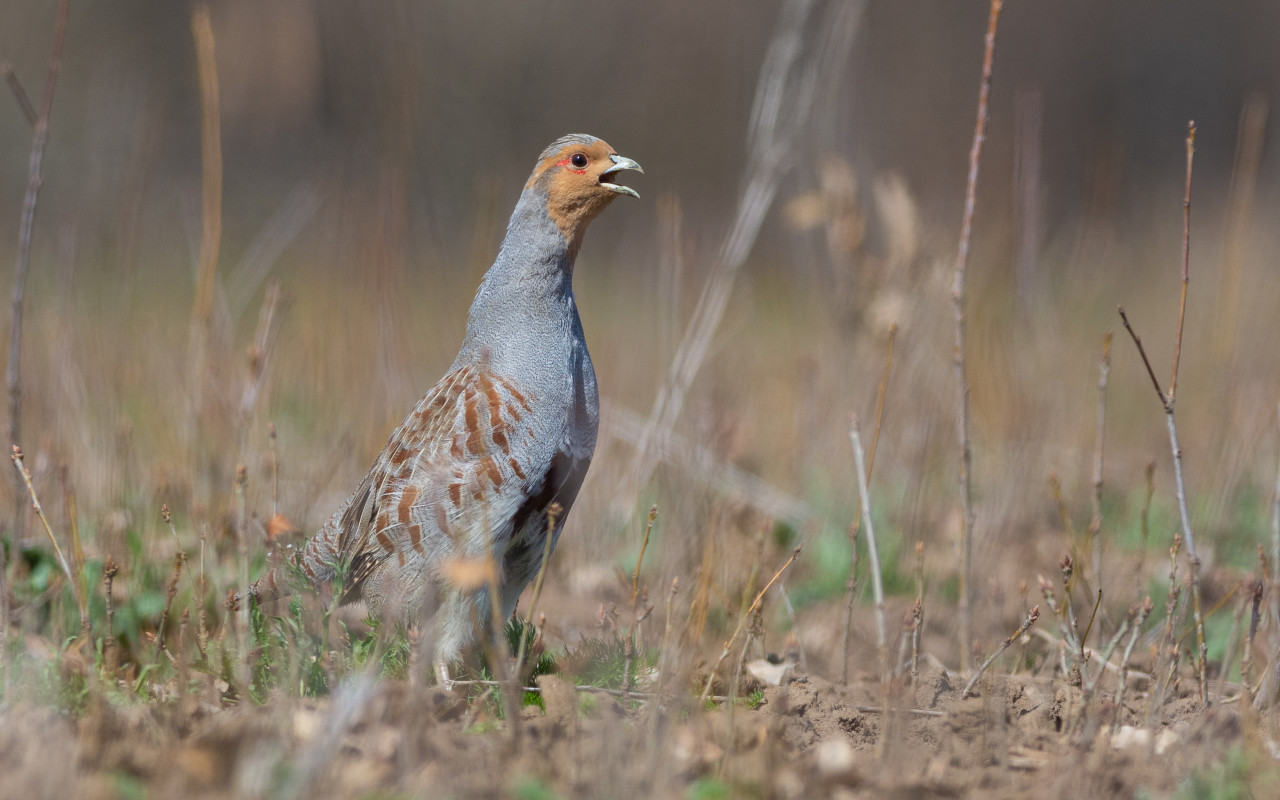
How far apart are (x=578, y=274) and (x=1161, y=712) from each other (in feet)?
30.8

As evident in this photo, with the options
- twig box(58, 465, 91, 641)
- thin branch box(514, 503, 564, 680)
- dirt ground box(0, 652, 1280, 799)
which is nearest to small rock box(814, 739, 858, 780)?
dirt ground box(0, 652, 1280, 799)

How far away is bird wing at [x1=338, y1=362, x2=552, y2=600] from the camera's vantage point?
111 inches

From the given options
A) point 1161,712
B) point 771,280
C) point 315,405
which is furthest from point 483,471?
point 771,280

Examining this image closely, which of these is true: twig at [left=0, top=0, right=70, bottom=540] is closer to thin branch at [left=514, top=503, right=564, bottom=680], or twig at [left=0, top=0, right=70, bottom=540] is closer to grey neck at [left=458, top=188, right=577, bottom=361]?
grey neck at [left=458, top=188, right=577, bottom=361]

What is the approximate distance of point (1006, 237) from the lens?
5.84 metres

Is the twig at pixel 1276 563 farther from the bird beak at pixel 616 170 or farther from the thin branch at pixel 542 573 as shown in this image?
the bird beak at pixel 616 170

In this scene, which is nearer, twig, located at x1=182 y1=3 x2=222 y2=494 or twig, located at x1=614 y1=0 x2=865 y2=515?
twig, located at x1=182 y1=3 x2=222 y2=494

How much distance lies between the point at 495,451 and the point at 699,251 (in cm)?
387

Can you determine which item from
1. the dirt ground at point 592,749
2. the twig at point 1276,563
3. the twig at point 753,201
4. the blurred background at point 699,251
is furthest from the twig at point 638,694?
the twig at point 753,201

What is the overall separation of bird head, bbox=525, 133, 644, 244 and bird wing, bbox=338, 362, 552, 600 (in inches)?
19.1

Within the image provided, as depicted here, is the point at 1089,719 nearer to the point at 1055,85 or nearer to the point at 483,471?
the point at 483,471

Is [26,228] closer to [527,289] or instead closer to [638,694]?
[527,289]

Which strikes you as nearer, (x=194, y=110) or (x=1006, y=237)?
(x=1006, y=237)

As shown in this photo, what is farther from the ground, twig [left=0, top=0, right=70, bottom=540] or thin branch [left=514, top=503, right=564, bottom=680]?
twig [left=0, top=0, right=70, bottom=540]
